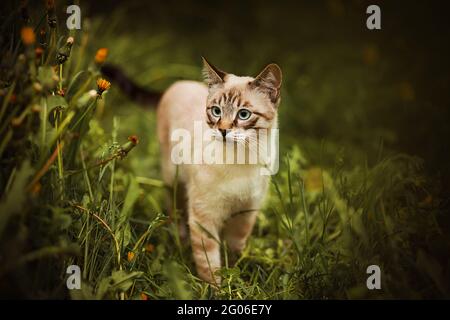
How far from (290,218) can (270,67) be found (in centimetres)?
72

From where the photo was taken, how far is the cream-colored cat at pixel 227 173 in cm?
207

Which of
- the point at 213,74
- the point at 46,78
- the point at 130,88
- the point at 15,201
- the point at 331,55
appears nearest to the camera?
the point at 15,201

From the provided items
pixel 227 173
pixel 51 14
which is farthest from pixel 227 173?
pixel 51 14

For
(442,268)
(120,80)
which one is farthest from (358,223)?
(120,80)

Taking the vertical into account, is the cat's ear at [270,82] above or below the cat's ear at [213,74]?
below

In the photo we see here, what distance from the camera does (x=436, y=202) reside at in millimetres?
2064

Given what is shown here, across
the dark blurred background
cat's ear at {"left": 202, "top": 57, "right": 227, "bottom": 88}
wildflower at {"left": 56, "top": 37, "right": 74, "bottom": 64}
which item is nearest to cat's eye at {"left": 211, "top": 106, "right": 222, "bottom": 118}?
cat's ear at {"left": 202, "top": 57, "right": 227, "bottom": 88}

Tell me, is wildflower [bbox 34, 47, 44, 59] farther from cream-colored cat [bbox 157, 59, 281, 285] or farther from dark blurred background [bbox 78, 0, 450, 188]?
dark blurred background [bbox 78, 0, 450, 188]

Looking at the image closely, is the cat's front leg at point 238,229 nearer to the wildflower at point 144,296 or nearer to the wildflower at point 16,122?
the wildflower at point 144,296

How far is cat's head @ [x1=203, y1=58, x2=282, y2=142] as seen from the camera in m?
2.03

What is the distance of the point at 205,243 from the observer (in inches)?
88.3

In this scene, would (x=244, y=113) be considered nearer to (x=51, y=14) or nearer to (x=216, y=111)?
(x=216, y=111)

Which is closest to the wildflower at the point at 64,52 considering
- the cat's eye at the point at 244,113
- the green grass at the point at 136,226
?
the green grass at the point at 136,226
